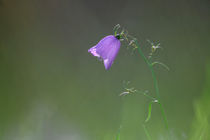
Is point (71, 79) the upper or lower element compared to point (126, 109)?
upper

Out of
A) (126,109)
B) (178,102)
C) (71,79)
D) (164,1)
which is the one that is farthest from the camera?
(71,79)

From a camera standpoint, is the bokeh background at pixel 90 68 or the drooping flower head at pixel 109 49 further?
the bokeh background at pixel 90 68

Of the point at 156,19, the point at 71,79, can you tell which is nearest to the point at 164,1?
the point at 156,19

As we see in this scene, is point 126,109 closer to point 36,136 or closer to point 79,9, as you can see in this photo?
point 36,136

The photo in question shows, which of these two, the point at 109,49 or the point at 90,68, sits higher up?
the point at 90,68
